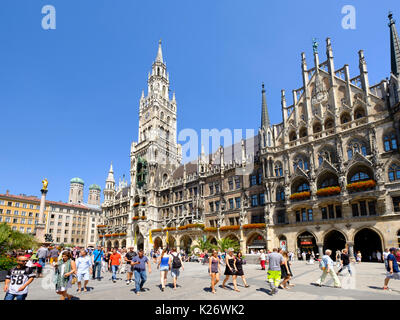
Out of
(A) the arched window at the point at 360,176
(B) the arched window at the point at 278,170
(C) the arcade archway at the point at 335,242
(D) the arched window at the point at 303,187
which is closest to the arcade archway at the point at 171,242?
(B) the arched window at the point at 278,170

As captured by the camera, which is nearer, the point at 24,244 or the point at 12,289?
the point at 12,289

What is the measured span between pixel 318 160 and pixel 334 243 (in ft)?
33.5

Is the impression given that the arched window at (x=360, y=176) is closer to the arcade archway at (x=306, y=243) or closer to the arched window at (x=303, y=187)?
the arched window at (x=303, y=187)

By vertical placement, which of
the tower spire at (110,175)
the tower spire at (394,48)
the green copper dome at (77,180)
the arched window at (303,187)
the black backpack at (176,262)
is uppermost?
the green copper dome at (77,180)

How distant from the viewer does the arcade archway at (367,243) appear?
28.9m

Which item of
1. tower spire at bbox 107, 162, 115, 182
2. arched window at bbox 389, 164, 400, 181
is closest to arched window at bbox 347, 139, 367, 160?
arched window at bbox 389, 164, 400, 181

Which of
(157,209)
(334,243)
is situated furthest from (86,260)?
(157,209)

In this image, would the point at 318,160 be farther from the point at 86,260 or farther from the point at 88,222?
the point at 88,222

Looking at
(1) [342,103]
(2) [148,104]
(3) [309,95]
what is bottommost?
(1) [342,103]

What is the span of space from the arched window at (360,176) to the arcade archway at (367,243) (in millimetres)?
5664

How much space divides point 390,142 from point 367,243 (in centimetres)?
1178

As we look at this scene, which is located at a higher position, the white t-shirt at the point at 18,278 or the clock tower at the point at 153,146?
the clock tower at the point at 153,146
